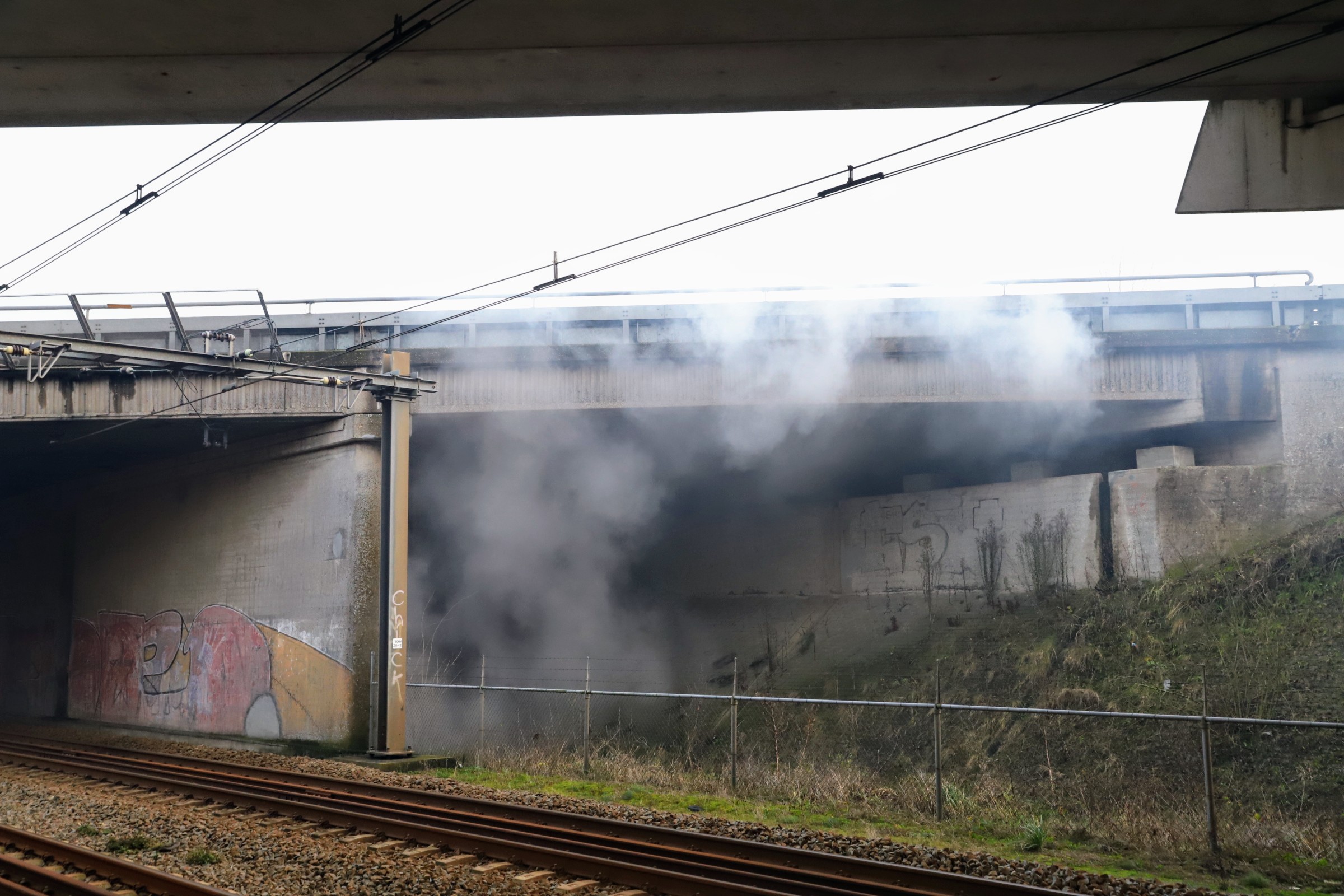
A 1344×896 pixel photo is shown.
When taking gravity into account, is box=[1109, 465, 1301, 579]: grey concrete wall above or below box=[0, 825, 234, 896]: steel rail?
above

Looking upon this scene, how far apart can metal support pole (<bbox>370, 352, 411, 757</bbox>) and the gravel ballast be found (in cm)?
233

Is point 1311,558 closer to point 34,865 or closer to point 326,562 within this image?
point 326,562

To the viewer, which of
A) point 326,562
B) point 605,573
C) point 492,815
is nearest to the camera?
point 492,815

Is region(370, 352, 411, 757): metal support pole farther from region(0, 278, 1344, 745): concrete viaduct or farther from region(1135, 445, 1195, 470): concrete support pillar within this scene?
region(1135, 445, 1195, 470): concrete support pillar

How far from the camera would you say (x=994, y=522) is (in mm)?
20938

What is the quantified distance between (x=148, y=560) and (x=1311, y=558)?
844 inches

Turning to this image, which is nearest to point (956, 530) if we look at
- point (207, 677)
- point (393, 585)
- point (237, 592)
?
point (393, 585)

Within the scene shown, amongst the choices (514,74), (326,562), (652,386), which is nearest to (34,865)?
(514,74)

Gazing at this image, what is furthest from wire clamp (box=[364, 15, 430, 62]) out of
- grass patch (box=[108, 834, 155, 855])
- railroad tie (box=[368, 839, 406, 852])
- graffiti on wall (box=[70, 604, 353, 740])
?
graffiti on wall (box=[70, 604, 353, 740])

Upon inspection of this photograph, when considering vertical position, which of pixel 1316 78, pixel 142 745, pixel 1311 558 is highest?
pixel 1316 78

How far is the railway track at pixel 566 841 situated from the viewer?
754cm

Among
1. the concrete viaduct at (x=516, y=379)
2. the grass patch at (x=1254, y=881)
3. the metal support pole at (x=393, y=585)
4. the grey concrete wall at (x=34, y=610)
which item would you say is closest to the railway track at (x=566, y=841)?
the metal support pole at (x=393, y=585)

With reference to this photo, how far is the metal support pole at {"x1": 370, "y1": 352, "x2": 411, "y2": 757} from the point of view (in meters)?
15.9

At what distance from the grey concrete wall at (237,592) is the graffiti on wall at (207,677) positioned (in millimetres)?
31
